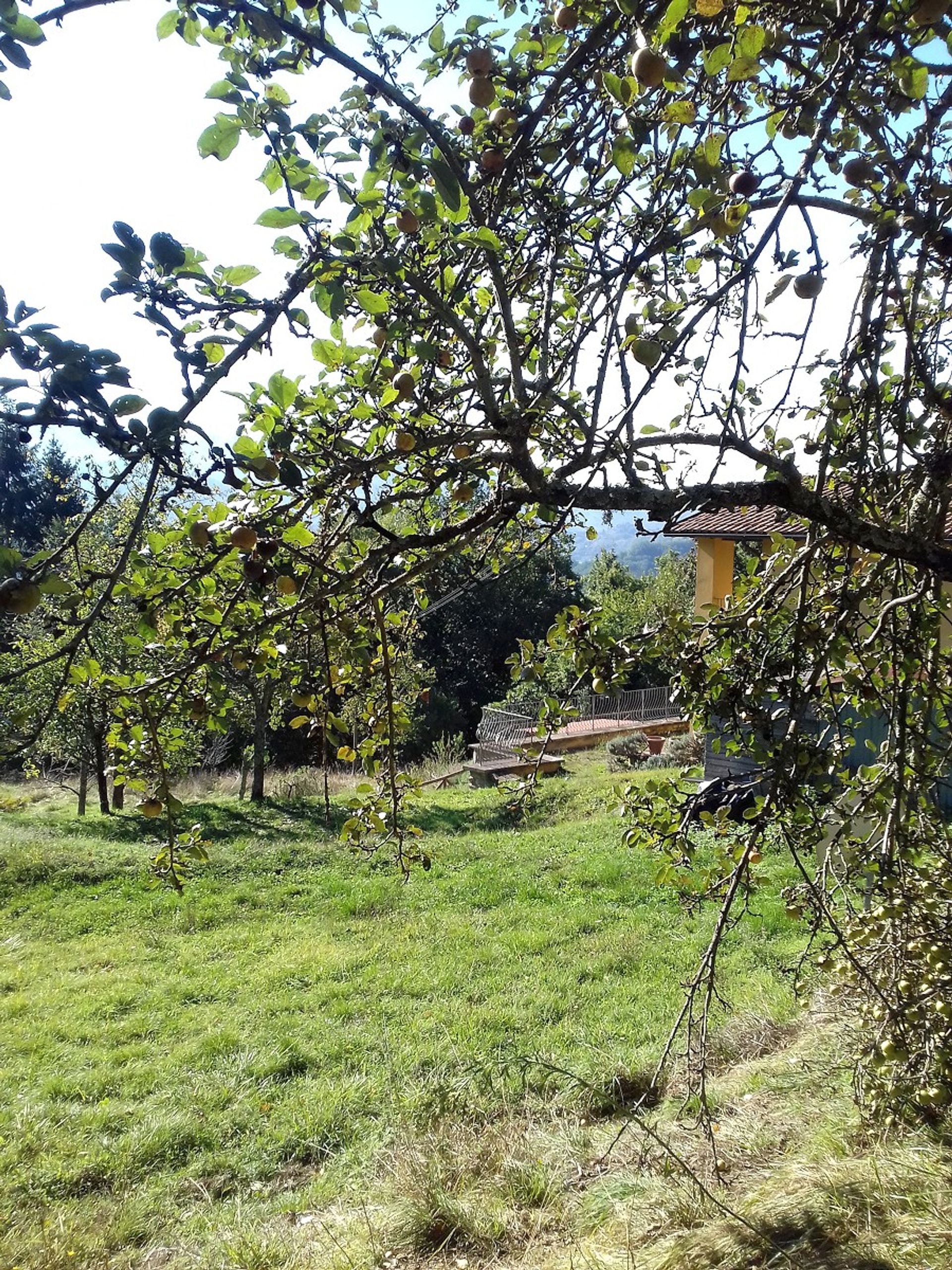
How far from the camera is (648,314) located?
5.20 ft

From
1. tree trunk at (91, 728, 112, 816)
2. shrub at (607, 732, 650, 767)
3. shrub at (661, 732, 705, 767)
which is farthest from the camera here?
shrub at (607, 732, 650, 767)

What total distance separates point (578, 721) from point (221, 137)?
1886 cm

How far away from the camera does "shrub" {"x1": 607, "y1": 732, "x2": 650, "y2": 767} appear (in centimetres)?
1714

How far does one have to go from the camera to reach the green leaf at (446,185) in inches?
48.6

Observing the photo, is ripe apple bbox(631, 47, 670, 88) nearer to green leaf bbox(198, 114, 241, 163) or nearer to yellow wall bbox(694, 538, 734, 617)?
green leaf bbox(198, 114, 241, 163)

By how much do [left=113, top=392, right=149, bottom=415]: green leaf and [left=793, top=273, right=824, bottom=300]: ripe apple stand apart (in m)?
1.43

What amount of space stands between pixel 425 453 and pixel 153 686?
34.2 inches

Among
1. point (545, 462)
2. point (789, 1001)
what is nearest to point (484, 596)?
point (789, 1001)

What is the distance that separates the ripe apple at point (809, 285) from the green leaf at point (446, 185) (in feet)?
2.97

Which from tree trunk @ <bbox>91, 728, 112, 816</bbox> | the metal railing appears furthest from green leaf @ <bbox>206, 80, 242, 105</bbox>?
the metal railing

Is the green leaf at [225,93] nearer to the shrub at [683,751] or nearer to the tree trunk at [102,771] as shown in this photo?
the tree trunk at [102,771]

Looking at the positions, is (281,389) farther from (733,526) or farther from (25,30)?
(733,526)

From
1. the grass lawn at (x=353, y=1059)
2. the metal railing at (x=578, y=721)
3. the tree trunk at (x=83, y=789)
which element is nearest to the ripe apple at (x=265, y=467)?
the grass lawn at (x=353, y=1059)

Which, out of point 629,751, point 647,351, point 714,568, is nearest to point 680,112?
point 647,351
